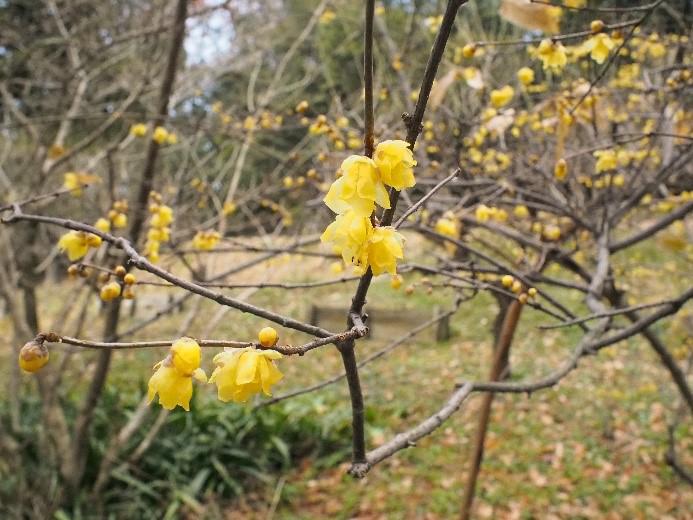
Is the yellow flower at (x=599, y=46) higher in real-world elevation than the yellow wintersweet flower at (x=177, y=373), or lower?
higher

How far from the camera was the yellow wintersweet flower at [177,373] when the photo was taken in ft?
2.35

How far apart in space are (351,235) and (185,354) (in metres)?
0.26

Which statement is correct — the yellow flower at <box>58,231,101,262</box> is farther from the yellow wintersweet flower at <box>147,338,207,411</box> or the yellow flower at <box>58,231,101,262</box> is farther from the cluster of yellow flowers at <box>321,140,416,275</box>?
the cluster of yellow flowers at <box>321,140,416,275</box>

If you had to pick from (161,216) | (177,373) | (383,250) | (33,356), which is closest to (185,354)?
(177,373)

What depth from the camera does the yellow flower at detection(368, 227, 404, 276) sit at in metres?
0.76

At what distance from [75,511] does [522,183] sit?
355cm

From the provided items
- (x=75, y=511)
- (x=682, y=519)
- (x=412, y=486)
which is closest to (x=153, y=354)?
(x=75, y=511)

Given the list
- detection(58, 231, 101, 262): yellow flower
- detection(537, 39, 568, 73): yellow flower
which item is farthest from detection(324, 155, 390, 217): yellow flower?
detection(537, 39, 568, 73): yellow flower

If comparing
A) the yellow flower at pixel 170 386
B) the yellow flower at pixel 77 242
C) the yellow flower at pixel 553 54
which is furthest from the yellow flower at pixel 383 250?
the yellow flower at pixel 553 54

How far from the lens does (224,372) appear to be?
0.74 metres

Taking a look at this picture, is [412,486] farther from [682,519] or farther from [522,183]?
[522,183]

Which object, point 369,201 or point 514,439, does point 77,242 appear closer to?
point 369,201

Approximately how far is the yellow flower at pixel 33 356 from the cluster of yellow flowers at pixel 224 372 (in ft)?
0.43

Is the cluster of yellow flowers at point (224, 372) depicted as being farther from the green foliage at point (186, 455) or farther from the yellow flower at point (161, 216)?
the green foliage at point (186, 455)
